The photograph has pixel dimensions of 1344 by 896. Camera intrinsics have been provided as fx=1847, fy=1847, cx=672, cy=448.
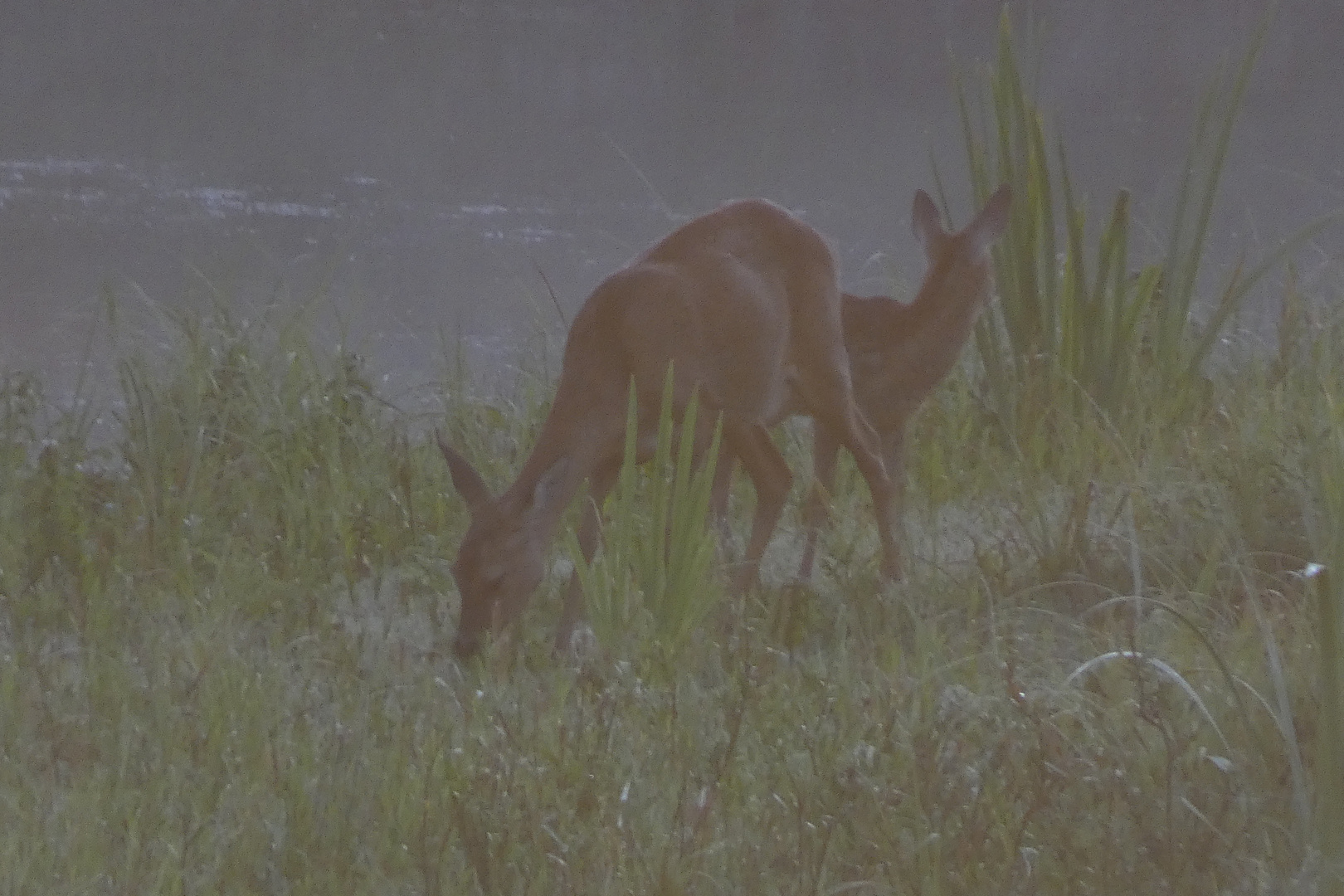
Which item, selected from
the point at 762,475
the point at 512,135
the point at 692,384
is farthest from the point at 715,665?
the point at 512,135

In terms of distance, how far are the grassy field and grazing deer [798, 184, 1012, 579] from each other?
266mm

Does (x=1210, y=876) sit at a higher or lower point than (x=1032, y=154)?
lower

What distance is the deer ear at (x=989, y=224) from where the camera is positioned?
533 centimetres

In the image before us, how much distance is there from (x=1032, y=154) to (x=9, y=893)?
427 centimetres

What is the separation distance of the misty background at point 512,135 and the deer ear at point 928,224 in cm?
202

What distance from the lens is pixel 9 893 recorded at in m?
2.80

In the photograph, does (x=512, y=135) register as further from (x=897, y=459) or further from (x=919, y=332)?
(x=919, y=332)

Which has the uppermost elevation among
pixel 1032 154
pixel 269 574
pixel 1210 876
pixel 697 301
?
pixel 1032 154

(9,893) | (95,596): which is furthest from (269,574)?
(9,893)

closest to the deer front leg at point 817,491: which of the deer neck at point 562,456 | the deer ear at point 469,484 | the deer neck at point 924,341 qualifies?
the deer neck at point 924,341

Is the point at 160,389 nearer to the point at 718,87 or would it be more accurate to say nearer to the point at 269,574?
the point at 269,574

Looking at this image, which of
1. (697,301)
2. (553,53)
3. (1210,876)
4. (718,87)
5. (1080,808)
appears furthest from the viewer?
(718,87)

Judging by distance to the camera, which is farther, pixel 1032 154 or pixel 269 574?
pixel 1032 154

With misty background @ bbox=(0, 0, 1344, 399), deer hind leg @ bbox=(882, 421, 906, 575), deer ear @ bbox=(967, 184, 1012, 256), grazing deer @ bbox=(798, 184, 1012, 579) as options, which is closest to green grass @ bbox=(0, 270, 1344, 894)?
deer hind leg @ bbox=(882, 421, 906, 575)
